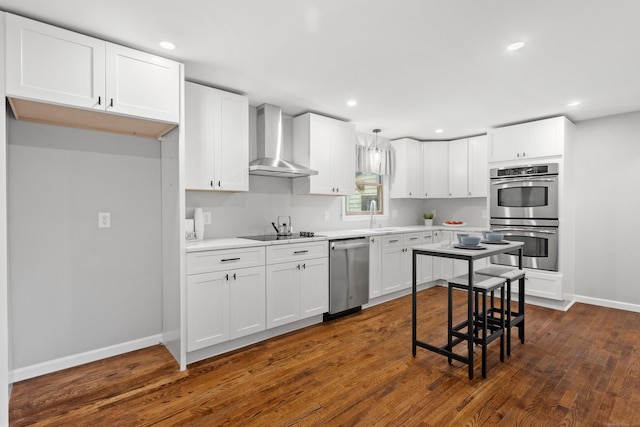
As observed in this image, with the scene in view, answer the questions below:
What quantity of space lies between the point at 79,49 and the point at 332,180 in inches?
107

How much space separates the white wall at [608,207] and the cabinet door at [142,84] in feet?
16.2

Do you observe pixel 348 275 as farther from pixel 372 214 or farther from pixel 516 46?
pixel 516 46

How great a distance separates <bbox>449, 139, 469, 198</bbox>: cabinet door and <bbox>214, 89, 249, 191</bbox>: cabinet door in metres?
3.68

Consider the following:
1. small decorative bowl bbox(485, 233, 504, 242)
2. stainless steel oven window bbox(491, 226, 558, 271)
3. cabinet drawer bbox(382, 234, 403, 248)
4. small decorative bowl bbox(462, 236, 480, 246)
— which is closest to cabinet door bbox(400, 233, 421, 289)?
cabinet drawer bbox(382, 234, 403, 248)

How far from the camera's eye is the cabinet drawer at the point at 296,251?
10.5 ft

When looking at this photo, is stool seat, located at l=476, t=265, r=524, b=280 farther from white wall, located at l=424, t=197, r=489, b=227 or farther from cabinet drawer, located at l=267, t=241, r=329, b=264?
white wall, located at l=424, t=197, r=489, b=227

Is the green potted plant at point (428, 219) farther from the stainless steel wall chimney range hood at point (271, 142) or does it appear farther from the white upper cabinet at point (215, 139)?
the white upper cabinet at point (215, 139)

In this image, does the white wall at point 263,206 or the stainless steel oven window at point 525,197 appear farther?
the stainless steel oven window at point 525,197

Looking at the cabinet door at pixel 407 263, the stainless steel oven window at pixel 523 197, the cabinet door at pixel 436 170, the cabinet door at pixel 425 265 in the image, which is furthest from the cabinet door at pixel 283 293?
the cabinet door at pixel 436 170

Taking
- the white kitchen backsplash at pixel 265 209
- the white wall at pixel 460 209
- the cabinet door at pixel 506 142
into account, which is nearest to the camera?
the white kitchen backsplash at pixel 265 209

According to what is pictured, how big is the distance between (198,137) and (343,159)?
1.90 m

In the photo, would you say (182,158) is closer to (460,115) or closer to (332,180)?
(332,180)

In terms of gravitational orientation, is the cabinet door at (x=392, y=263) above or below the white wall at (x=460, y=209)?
below

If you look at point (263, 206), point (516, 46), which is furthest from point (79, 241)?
point (516, 46)
